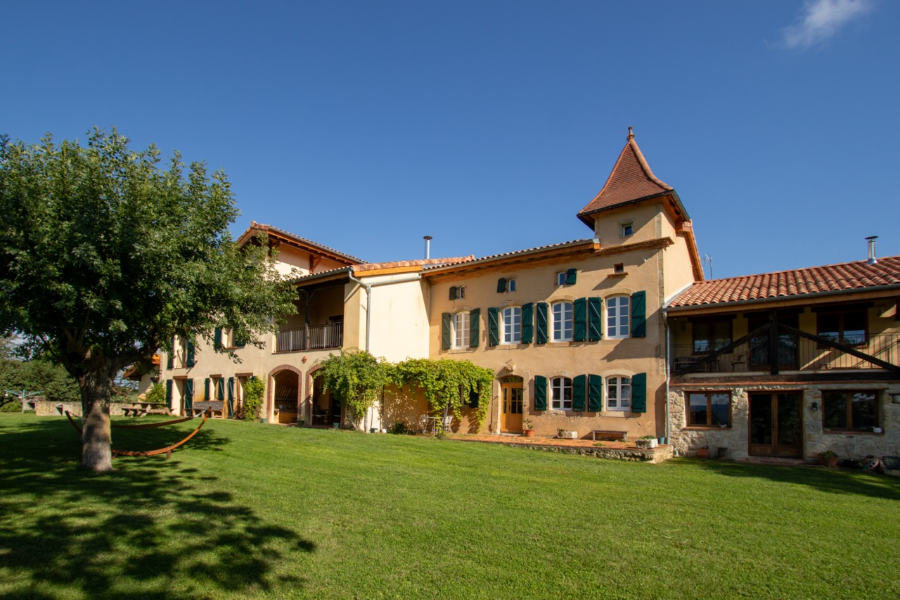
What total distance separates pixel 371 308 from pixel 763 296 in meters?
11.6

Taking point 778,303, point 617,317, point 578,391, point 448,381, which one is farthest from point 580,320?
point 778,303

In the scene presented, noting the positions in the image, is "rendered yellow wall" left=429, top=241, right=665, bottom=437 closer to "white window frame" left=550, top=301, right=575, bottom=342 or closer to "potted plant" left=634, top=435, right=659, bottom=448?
"white window frame" left=550, top=301, right=575, bottom=342

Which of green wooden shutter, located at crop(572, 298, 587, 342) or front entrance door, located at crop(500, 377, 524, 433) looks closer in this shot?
green wooden shutter, located at crop(572, 298, 587, 342)

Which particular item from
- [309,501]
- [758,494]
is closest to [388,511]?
[309,501]

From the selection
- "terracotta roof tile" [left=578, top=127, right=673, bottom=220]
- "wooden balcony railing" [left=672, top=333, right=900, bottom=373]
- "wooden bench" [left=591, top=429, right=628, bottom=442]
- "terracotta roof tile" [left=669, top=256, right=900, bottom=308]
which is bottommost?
"wooden bench" [left=591, top=429, right=628, bottom=442]

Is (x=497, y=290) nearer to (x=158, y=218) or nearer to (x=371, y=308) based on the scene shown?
(x=371, y=308)

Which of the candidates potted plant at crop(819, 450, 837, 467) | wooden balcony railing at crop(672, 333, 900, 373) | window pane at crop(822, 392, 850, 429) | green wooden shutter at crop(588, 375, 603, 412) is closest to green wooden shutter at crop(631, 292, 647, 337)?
wooden balcony railing at crop(672, 333, 900, 373)

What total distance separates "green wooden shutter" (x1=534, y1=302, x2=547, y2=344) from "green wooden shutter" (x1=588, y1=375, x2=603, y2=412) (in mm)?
2107

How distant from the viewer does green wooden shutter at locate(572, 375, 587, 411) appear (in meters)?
16.7

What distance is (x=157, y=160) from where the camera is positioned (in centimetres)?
916

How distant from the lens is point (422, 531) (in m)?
6.29

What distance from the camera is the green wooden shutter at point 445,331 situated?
66.6 feet

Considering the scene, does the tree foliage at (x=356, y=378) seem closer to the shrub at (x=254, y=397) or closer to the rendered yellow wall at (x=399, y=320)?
the rendered yellow wall at (x=399, y=320)

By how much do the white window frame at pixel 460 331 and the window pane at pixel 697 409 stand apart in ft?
25.1
